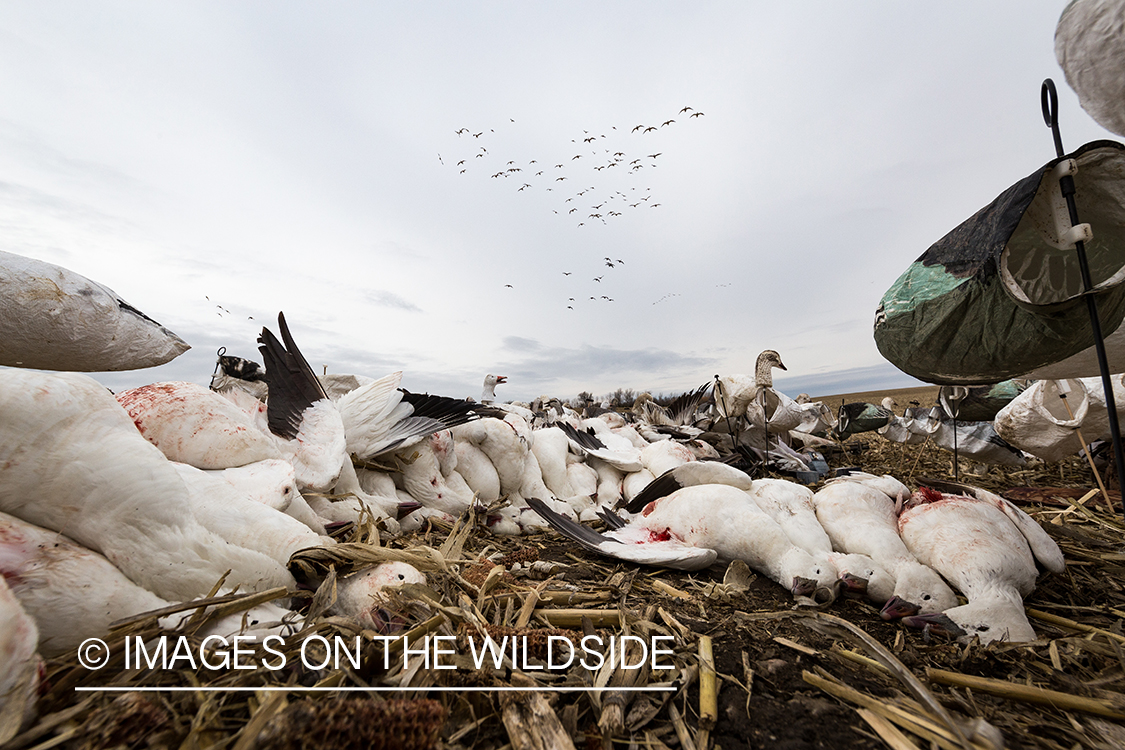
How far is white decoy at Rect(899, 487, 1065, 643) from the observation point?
5.58 ft

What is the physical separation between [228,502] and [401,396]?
139 cm

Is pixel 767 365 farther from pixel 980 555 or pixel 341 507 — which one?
pixel 341 507

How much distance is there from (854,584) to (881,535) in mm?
373

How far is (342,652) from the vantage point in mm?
1201

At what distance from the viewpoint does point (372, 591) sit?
1523 mm

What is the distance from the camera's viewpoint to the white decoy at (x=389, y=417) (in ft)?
9.23

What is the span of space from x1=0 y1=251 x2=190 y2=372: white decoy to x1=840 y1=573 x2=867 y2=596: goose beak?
3.55 metres

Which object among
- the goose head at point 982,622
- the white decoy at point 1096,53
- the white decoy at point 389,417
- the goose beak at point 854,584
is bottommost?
the goose head at point 982,622

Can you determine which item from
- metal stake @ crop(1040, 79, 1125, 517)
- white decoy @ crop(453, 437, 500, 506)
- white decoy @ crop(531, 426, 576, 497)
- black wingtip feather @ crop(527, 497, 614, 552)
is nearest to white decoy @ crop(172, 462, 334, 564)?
black wingtip feather @ crop(527, 497, 614, 552)

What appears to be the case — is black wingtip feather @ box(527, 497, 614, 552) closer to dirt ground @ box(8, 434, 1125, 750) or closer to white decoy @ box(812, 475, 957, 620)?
dirt ground @ box(8, 434, 1125, 750)

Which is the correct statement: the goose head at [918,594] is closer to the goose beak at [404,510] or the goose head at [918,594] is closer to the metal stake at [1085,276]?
the metal stake at [1085,276]

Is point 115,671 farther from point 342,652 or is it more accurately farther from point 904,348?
point 904,348

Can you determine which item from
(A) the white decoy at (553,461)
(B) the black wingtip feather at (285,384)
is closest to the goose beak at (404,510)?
(B) the black wingtip feather at (285,384)

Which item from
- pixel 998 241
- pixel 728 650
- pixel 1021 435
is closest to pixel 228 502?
pixel 728 650
